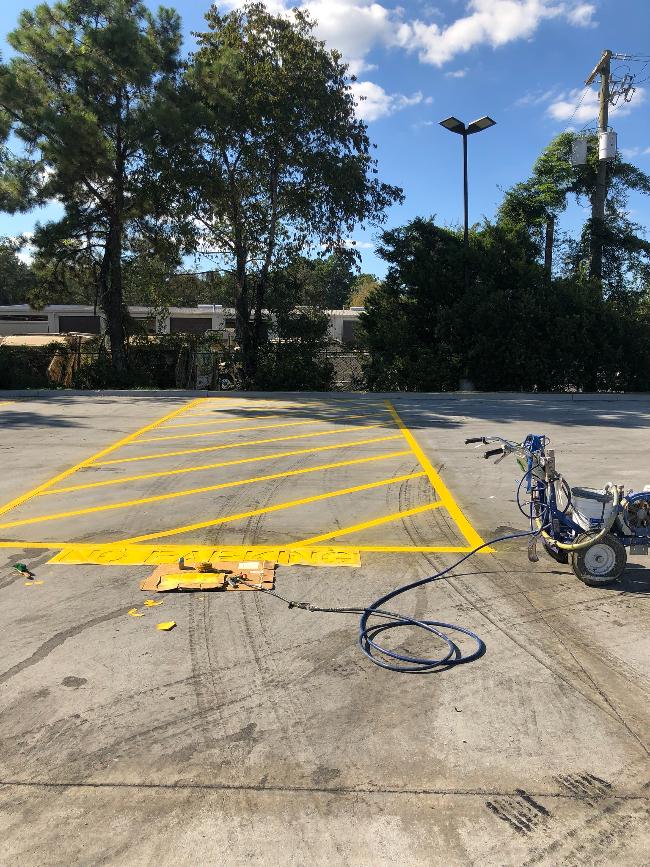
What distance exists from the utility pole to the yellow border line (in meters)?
17.0

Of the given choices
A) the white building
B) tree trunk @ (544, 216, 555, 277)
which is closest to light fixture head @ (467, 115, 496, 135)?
tree trunk @ (544, 216, 555, 277)

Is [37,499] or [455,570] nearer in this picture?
[455,570]

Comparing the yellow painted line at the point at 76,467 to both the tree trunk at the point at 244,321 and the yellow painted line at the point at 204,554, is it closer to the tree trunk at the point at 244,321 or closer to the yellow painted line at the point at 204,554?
the yellow painted line at the point at 204,554

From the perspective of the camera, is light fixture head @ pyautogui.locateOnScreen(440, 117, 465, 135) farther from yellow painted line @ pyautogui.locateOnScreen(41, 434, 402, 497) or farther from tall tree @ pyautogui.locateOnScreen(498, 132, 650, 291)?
yellow painted line @ pyautogui.locateOnScreen(41, 434, 402, 497)

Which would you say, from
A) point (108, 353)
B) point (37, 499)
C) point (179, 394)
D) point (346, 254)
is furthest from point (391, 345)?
point (37, 499)

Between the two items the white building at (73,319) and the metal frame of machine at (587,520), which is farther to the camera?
the white building at (73,319)

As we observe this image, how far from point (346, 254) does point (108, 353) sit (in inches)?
328

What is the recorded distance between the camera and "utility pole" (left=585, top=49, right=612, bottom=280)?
21734mm

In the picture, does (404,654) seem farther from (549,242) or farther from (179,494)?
(549,242)

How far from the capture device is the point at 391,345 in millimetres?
20484

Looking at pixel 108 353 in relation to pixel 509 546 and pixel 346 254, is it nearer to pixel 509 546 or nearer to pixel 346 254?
pixel 346 254

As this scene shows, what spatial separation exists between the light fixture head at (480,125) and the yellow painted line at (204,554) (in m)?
16.9

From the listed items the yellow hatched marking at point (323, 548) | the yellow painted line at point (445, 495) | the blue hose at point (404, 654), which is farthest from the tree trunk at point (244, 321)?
the blue hose at point (404, 654)

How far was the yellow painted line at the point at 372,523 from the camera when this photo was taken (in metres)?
6.14
